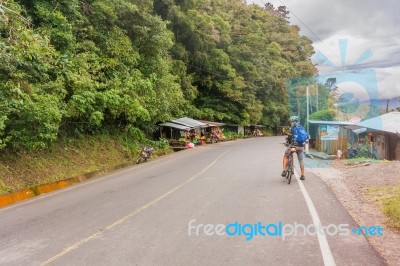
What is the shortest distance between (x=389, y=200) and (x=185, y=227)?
4.95m

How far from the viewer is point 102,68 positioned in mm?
19469

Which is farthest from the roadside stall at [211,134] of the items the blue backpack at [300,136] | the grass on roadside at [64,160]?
the blue backpack at [300,136]

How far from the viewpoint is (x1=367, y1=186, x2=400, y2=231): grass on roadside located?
22.8 feet

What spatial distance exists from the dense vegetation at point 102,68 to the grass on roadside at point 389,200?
28.8 ft

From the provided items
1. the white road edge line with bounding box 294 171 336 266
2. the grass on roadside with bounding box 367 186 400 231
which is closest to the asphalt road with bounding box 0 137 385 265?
the white road edge line with bounding box 294 171 336 266

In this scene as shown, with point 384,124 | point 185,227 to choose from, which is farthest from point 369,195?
point 384,124

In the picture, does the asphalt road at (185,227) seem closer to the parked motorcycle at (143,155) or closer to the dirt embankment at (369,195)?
the dirt embankment at (369,195)

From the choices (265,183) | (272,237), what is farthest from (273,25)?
(272,237)

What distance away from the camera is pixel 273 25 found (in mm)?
83500

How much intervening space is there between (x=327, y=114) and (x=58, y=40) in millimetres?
37196

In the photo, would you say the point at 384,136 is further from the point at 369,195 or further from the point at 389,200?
the point at 389,200

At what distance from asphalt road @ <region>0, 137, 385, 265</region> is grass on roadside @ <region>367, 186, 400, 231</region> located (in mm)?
849

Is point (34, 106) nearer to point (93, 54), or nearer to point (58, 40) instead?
point (58, 40)

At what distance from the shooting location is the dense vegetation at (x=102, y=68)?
12.1m
